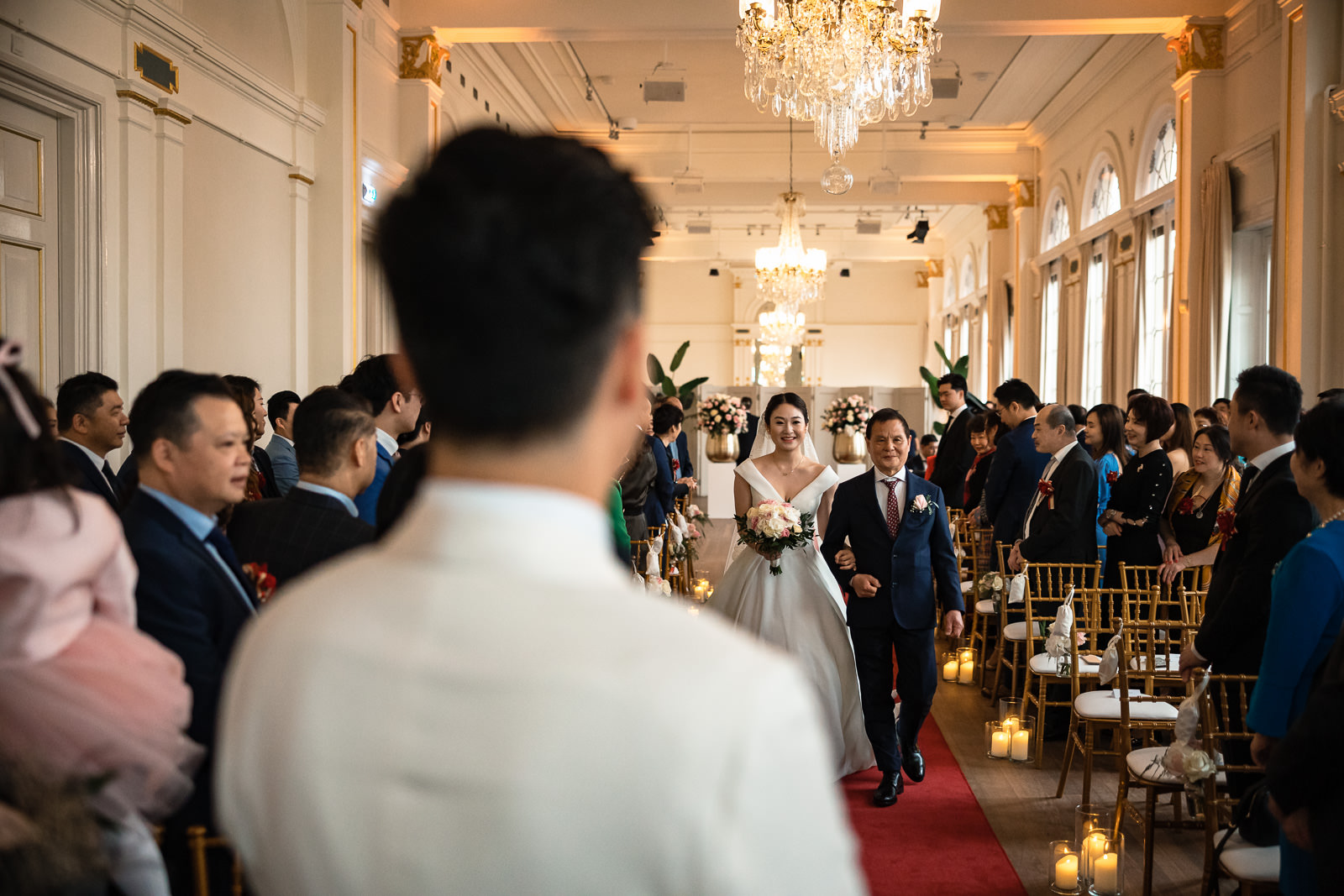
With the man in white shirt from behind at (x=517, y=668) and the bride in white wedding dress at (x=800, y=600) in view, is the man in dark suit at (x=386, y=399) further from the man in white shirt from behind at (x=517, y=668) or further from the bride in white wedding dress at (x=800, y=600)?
the man in white shirt from behind at (x=517, y=668)

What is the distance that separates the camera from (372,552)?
812mm

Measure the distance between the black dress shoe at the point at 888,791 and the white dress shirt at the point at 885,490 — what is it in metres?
1.18

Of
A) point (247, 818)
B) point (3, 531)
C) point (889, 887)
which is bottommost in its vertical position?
point (889, 887)

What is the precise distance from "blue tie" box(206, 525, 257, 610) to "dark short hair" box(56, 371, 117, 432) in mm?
2526

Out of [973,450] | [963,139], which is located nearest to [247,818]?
[973,450]

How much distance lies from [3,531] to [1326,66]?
29.2 ft

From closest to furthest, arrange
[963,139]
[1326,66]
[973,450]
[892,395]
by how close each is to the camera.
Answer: [1326,66] < [973,450] < [963,139] < [892,395]

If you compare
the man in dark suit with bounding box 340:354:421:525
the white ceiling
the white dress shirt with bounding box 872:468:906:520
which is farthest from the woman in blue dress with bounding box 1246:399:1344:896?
the white ceiling

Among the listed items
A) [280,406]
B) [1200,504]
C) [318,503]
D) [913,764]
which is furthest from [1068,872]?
[280,406]

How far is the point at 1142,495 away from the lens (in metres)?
5.99

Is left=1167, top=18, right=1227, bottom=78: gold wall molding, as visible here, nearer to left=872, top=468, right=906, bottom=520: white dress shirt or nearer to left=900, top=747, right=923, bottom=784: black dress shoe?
left=872, top=468, right=906, bottom=520: white dress shirt

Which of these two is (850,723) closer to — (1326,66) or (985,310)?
(1326,66)

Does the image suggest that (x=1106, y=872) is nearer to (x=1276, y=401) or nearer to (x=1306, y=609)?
(x=1306, y=609)

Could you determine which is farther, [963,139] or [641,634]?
[963,139]
